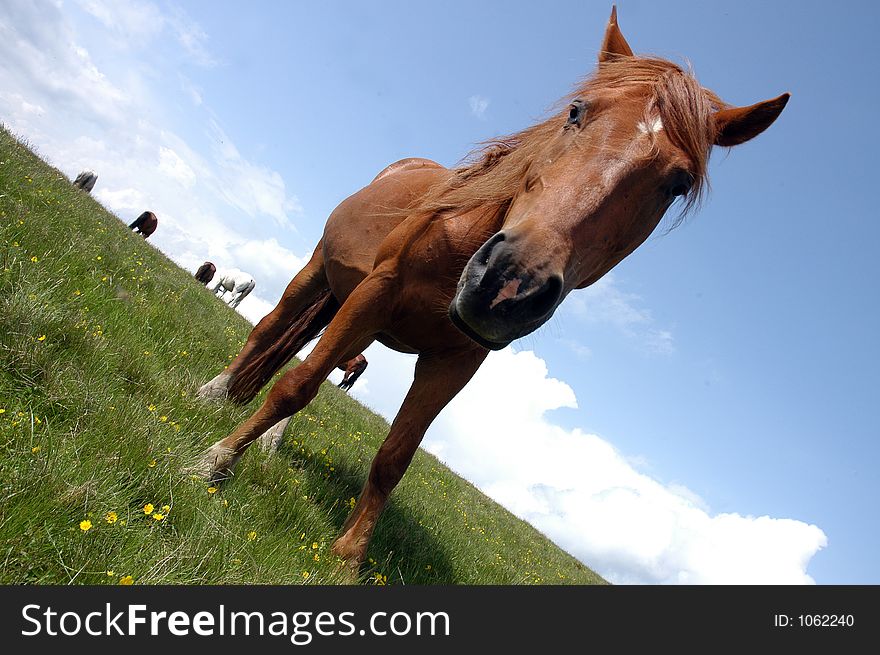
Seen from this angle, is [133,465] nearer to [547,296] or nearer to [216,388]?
[547,296]

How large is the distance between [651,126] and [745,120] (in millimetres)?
969

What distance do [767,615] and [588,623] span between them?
1292 millimetres

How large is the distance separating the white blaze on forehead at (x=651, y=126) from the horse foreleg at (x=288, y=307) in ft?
12.0

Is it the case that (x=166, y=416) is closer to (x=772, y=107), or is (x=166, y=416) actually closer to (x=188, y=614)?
(x=188, y=614)

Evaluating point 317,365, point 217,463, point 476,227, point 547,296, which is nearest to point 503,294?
point 547,296

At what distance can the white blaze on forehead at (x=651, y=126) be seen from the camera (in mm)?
3023

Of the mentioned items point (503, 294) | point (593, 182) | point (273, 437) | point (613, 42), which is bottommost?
point (273, 437)

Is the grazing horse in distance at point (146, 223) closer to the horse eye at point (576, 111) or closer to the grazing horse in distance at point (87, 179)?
the grazing horse in distance at point (87, 179)

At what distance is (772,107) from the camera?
3.47m

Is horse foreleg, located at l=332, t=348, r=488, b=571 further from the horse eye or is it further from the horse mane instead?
the horse eye

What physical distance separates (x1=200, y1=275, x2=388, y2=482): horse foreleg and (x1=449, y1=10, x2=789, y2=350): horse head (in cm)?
114

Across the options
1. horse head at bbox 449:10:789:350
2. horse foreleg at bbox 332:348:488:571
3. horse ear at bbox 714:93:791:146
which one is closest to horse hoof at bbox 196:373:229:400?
horse foreleg at bbox 332:348:488:571

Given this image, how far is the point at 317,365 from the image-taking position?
3686mm

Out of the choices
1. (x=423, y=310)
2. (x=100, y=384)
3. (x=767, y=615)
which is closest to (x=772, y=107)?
(x=423, y=310)
